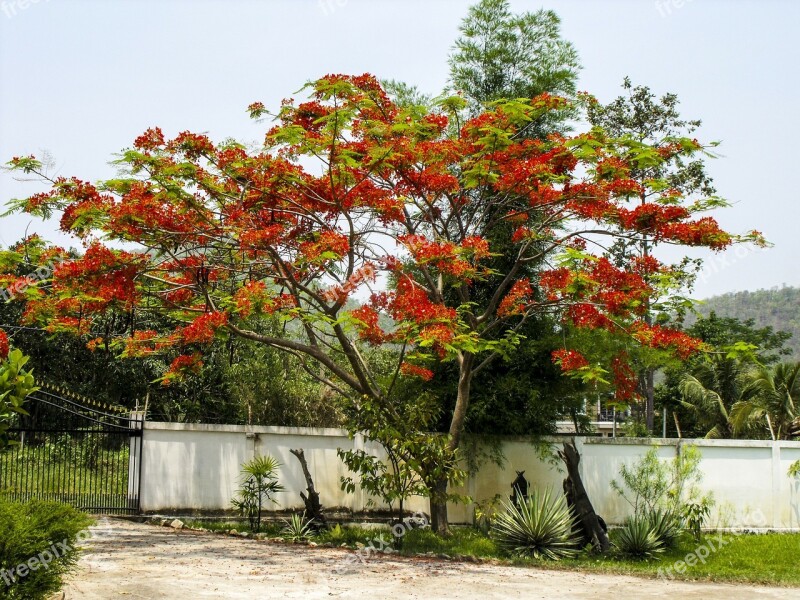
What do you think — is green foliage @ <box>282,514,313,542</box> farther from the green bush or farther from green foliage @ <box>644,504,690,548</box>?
the green bush

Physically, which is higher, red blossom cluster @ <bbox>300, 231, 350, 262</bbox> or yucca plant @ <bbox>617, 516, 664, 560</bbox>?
red blossom cluster @ <bbox>300, 231, 350, 262</bbox>

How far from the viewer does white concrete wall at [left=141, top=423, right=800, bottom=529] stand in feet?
42.2

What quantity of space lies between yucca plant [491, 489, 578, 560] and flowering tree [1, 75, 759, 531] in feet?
3.97

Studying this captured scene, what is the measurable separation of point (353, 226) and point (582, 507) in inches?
188

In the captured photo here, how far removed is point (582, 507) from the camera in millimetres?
11312

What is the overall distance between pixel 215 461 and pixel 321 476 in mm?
1727

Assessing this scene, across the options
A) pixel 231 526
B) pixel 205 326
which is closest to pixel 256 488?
pixel 231 526

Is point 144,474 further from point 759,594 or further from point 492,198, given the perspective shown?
point 759,594

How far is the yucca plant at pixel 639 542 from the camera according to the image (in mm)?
10812

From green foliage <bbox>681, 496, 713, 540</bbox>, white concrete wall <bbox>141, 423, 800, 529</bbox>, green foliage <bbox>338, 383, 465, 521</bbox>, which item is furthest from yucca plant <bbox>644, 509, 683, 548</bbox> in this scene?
green foliage <bbox>338, 383, 465, 521</bbox>

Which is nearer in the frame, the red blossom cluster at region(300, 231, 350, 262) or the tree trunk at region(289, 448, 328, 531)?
the red blossom cluster at region(300, 231, 350, 262)

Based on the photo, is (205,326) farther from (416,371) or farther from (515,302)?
(515,302)

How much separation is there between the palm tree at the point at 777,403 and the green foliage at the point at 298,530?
11858 millimetres

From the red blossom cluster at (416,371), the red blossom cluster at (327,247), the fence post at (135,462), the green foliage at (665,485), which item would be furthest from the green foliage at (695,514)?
the fence post at (135,462)
